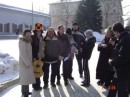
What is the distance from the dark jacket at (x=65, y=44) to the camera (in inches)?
363

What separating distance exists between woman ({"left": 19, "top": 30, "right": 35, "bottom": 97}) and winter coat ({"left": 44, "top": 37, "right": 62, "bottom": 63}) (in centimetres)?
119

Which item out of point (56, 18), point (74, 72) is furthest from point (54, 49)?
point (56, 18)

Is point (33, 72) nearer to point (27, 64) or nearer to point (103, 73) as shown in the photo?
point (27, 64)

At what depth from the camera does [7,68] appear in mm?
10562

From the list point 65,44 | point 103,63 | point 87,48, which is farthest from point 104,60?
point 65,44

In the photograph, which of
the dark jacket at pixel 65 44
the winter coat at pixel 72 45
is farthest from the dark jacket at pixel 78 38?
the dark jacket at pixel 65 44

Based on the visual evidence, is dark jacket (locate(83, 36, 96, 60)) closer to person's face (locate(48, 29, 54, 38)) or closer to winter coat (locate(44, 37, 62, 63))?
winter coat (locate(44, 37, 62, 63))

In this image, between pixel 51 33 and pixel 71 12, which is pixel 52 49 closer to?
pixel 51 33

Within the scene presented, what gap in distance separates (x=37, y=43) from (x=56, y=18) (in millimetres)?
80284

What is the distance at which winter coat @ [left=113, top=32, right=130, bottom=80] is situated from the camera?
551 cm

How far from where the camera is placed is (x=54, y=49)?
8.95 m

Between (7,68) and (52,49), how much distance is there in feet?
7.99

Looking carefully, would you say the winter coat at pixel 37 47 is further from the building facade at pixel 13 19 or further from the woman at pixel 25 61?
the building facade at pixel 13 19

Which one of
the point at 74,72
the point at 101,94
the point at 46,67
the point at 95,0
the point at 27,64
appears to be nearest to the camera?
the point at 27,64
